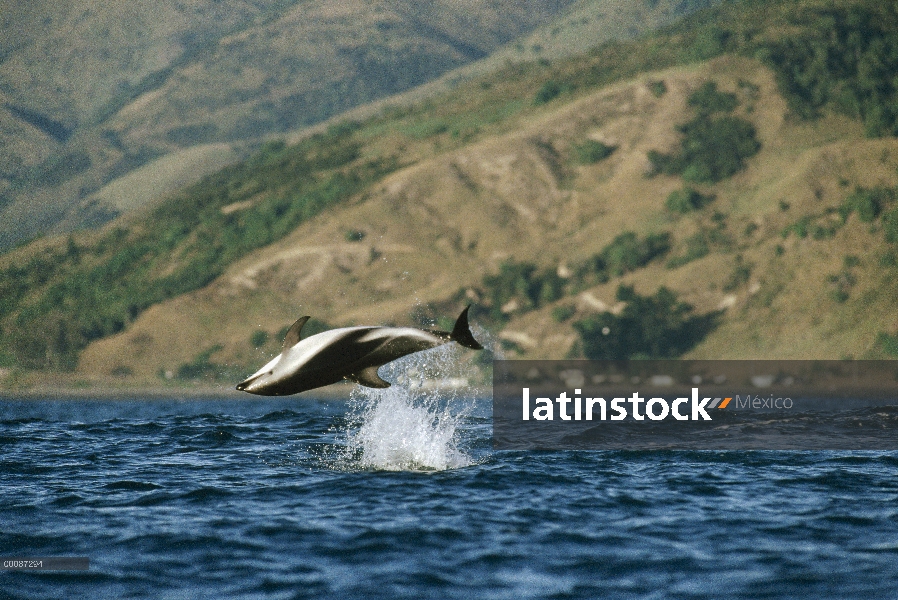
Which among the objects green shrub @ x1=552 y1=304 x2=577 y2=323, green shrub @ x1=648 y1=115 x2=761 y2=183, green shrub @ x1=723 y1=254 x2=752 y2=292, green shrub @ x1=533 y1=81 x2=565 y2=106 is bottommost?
green shrub @ x1=552 y1=304 x2=577 y2=323

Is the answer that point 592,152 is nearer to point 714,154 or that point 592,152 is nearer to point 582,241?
point 582,241

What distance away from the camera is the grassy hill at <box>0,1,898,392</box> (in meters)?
141

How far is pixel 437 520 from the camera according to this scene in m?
18.6

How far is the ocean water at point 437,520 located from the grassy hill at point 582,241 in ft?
374

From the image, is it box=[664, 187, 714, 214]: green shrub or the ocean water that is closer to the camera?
the ocean water

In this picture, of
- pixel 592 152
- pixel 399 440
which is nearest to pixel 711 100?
pixel 592 152

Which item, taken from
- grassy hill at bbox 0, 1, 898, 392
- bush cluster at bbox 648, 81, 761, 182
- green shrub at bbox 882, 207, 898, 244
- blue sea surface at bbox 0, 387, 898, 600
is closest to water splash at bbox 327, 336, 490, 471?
blue sea surface at bbox 0, 387, 898, 600

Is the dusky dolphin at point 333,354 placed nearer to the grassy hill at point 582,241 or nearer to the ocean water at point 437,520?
the ocean water at point 437,520

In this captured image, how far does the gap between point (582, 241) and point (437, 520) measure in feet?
453

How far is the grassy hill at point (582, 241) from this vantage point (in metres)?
141

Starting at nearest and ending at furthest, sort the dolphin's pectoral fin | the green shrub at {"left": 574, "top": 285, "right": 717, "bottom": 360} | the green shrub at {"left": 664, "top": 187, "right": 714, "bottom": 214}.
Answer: the dolphin's pectoral fin < the green shrub at {"left": 574, "top": 285, "right": 717, "bottom": 360} < the green shrub at {"left": 664, "top": 187, "right": 714, "bottom": 214}

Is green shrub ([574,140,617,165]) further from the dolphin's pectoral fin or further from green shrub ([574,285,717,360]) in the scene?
the dolphin's pectoral fin

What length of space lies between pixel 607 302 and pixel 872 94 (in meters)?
62.0

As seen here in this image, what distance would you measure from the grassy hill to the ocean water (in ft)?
A: 374
